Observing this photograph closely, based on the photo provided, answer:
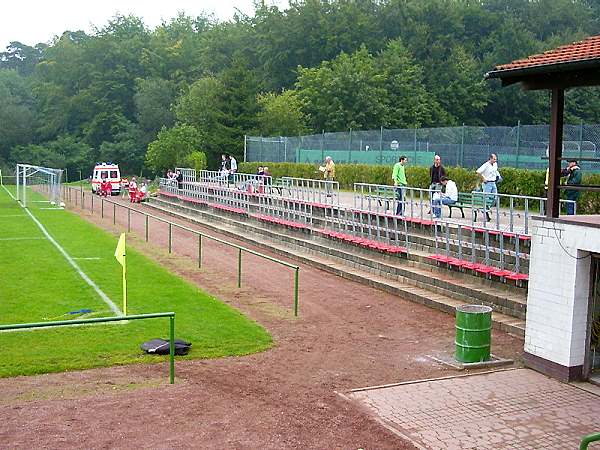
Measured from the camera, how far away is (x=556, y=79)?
1091cm

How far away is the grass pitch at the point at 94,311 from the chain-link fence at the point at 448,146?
15436 mm

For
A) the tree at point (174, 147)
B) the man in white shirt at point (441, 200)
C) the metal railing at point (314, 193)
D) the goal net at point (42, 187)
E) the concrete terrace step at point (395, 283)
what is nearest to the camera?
the concrete terrace step at point (395, 283)

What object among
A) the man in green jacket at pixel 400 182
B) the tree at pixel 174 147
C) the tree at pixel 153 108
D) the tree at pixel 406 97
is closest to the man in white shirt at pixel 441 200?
the man in green jacket at pixel 400 182

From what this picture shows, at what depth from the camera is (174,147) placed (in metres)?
58.2

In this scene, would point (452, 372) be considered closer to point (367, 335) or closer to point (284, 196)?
point (367, 335)

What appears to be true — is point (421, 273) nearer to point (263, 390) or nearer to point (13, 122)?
point (263, 390)

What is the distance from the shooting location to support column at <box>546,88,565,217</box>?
35.9ft

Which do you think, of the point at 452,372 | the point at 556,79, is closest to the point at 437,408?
the point at 452,372

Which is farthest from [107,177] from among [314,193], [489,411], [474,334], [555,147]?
[489,411]

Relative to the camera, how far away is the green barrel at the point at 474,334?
11.2 meters

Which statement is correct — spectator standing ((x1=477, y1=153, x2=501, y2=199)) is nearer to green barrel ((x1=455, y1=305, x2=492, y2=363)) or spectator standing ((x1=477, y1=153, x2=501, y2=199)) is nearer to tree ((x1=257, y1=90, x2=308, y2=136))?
green barrel ((x1=455, y1=305, x2=492, y2=363))

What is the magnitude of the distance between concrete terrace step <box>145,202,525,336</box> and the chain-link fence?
984 cm

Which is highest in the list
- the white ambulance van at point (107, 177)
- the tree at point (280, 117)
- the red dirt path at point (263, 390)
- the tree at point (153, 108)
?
the tree at point (153, 108)

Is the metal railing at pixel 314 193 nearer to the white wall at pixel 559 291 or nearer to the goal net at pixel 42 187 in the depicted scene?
the white wall at pixel 559 291
